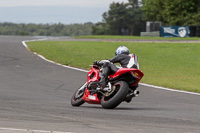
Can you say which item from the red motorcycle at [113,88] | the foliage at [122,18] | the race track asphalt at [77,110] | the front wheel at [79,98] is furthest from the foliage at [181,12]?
the red motorcycle at [113,88]

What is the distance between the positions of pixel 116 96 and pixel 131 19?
109 metres

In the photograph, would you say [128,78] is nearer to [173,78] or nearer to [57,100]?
[57,100]

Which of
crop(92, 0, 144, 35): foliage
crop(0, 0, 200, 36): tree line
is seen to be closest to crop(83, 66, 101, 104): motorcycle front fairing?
crop(0, 0, 200, 36): tree line

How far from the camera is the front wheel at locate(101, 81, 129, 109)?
365 inches

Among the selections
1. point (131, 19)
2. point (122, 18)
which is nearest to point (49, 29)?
point (122, 18)

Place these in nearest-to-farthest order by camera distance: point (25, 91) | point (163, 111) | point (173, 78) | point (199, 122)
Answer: point (199, 122), point (163, 111), point (25, 91), point (173, 78)

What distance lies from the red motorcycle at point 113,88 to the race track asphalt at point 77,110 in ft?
0.73

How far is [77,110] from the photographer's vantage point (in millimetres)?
9516

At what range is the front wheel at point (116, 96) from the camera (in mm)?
9271

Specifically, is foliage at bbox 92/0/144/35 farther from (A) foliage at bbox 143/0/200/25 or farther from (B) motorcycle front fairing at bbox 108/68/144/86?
(B) motorcycle front fairing at bbox 108/68/144/86

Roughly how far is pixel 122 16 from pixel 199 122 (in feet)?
376

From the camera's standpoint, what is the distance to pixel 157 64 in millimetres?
23641

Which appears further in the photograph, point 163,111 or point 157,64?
point 157,64

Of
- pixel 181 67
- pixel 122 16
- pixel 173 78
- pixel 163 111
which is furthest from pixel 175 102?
pixel 122 16
